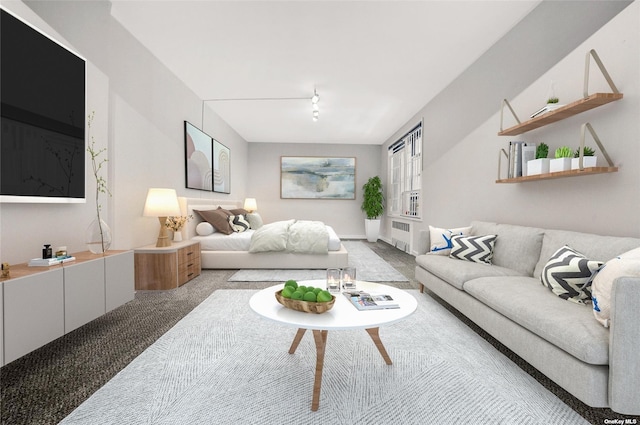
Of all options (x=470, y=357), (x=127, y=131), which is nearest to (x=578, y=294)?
(x=470, y=357)

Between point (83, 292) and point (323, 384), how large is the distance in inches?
63.8

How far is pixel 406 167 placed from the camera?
21.4 ft

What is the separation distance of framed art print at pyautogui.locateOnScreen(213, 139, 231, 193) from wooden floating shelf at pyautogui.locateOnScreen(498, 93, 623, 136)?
4.57 m

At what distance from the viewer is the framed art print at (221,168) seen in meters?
5.70

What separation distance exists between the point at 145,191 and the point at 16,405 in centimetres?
248

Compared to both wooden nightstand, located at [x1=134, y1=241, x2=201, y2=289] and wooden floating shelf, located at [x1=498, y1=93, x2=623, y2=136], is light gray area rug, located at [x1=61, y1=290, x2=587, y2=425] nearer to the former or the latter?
wooden nightstand, located at [x1=134, y1=241, x2=201, y2=289]

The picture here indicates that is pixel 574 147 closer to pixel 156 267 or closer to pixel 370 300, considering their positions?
pixel 370 300

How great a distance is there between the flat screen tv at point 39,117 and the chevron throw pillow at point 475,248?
3.24m

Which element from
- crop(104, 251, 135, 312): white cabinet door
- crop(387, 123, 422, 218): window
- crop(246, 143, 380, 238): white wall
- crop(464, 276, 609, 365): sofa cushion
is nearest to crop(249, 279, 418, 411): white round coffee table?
crop(464, 276, 609, 365): sofa cushion

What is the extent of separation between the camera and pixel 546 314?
5.20 feet

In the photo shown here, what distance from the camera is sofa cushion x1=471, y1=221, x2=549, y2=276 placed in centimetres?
249

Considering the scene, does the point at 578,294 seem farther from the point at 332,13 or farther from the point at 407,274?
the point at 332,13

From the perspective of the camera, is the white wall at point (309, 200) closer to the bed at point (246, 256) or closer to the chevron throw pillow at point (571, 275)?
the bed at point (246, 256)

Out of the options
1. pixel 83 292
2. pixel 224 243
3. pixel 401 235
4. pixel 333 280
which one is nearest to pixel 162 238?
pixel 224 243
